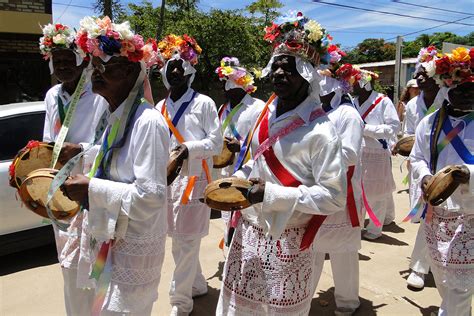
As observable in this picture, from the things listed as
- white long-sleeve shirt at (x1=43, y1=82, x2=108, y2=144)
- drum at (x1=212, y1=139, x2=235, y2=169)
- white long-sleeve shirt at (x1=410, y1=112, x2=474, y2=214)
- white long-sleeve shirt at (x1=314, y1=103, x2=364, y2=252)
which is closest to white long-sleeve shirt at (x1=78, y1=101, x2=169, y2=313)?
white long-sleeve shirt at (x1=43, y1=82, x2=108, y2=144)

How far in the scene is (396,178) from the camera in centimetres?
1068

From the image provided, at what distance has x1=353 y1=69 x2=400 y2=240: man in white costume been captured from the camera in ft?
20.0

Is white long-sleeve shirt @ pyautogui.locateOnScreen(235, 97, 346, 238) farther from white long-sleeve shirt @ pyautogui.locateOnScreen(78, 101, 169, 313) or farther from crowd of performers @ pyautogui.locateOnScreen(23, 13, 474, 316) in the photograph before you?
white long-sleeve shirt @ pyautogui.locateOnScreen(78, 101, 169, 313)

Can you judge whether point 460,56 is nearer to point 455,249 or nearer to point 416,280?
point 455,249

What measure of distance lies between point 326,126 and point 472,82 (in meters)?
1.47

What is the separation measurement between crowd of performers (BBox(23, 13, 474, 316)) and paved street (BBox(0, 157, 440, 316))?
0.87 meters

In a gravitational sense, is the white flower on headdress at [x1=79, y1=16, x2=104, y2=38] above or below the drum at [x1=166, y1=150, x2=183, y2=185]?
above

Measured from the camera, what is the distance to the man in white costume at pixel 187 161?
3855mm

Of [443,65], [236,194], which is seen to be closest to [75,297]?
[236,194]

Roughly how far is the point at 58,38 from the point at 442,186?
9.84 ft

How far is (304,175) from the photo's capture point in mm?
2391

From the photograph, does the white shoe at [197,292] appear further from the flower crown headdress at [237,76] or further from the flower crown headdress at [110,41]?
the flower crown headdress at [237,76]

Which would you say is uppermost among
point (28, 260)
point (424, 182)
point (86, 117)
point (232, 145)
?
point (86, 117)

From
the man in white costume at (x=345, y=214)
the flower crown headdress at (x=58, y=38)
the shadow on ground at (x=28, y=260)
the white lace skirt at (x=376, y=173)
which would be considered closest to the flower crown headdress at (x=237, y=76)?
the white lace skirt at (x=376, y=173)
